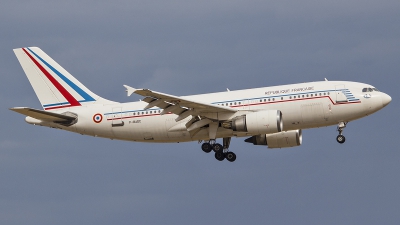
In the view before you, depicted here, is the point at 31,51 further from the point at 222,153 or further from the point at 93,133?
the point at 222,153

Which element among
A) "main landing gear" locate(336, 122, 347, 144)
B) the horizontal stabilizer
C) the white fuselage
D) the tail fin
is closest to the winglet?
the white fuselage

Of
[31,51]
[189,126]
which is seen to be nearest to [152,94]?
[189,126]

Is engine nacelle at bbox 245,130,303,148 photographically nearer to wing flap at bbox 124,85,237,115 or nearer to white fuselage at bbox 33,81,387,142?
white fuselage at bbox 33,81,387,142

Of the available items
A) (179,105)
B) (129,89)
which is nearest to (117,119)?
(179,105)

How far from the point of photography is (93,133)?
60844 mm

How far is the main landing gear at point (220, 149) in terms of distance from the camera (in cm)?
5984

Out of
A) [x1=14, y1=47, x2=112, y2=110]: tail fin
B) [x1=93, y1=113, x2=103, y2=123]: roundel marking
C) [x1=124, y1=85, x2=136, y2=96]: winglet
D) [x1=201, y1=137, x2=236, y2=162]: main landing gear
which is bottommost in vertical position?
[x1=201, y1=137, x2=236, y2=162]: main landing gear

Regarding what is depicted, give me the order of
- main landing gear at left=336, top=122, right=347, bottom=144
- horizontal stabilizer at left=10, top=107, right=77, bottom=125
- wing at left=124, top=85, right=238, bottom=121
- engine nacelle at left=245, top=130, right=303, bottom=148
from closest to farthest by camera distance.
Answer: wing at left=124, top=85, right=238, bottom=121, main landing gear at left=336, top=122, right=347, bottom=144, horizontal stabilizer at left=10, top=107, right=77, bottom=125, engine nacelle at left=245, top=130, right=303, bottom=148

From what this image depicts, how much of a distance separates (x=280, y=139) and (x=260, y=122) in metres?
6.43

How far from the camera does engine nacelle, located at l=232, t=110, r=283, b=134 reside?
5588cm

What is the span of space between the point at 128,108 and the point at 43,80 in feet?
25.6

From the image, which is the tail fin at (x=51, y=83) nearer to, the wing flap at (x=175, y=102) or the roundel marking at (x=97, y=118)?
the roundel marking at (x=97, y=118)

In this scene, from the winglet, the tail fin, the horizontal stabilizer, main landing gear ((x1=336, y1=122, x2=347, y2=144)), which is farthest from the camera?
the tail fin

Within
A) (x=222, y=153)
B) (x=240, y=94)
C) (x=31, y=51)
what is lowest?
(x=222, y=153)
